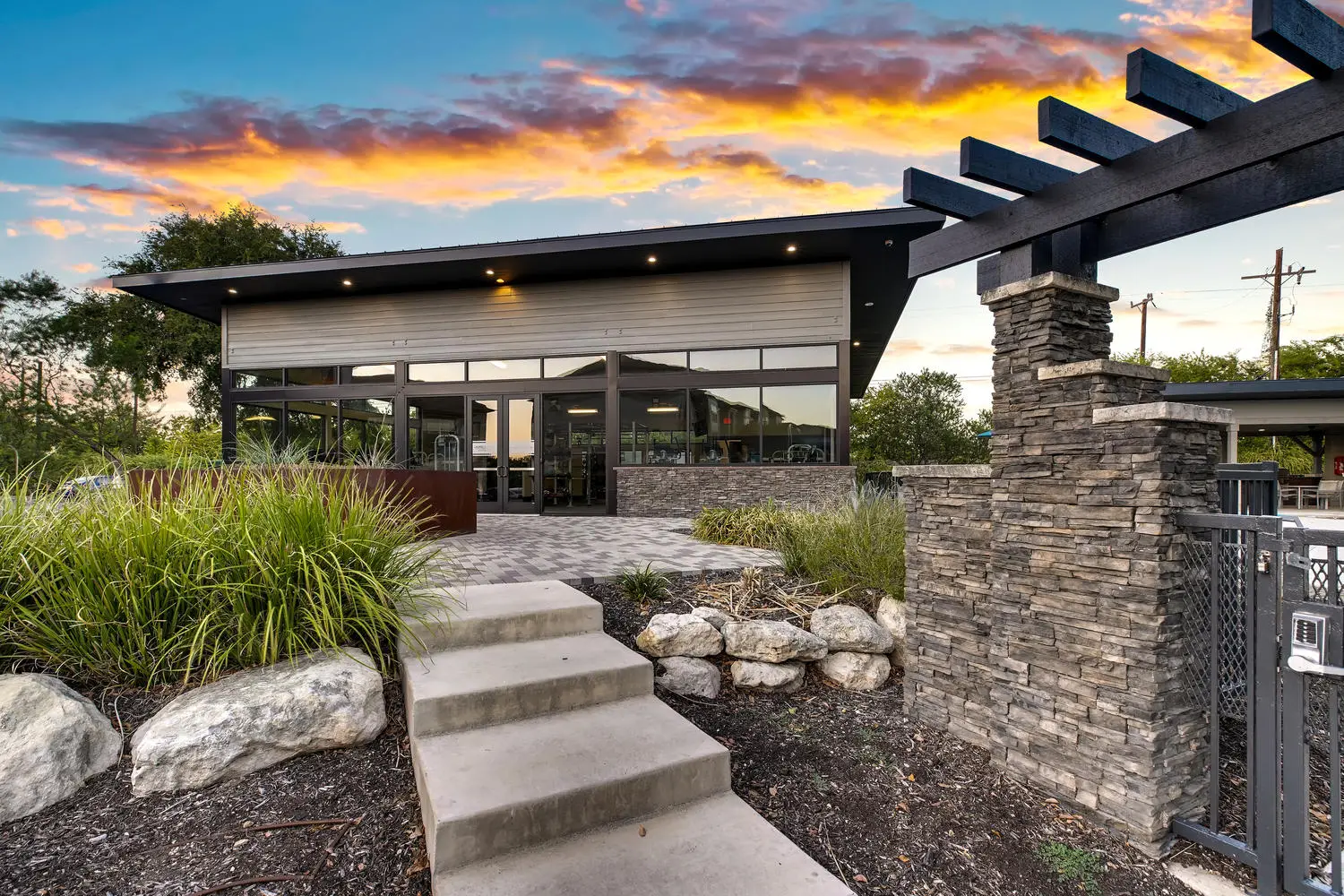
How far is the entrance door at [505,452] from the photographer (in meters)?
11.2

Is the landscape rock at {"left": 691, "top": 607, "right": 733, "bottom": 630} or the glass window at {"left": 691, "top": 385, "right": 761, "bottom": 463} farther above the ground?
the glass window at {"left": 691, "top": 385, "right": 761, "bottom": 463}

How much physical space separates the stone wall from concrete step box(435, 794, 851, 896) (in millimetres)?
7688

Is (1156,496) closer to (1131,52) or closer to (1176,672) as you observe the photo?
(1176,672)

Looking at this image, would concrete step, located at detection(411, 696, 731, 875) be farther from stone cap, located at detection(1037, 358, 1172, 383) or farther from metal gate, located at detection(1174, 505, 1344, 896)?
stone cap, located at detection(1037, 358, 1172, 383)

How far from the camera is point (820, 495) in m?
9.71

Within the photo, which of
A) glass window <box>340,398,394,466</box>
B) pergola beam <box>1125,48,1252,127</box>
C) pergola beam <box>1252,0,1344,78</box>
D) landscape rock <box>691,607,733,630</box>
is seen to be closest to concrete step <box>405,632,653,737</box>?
landscape rock <box>691,607,733,630</box>

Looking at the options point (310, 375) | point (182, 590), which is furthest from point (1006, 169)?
point (310, 375)

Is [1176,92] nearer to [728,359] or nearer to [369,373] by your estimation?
[728,359]

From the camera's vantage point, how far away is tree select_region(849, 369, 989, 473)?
827 inches

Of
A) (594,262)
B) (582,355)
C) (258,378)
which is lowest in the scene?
(258,378)

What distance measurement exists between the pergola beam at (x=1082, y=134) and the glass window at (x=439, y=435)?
34.6ft

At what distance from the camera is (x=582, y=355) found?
1094 cm

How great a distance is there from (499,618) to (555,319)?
891 centimetres

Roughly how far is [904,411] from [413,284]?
17812 mm
